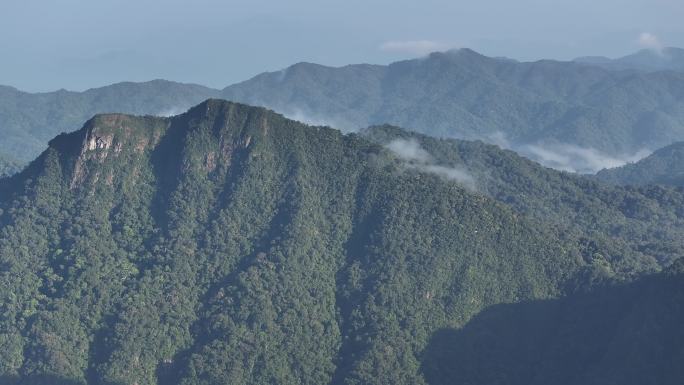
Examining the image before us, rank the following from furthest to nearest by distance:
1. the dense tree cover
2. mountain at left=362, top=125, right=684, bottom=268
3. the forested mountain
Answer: mountain at left=362, top=125, right=684, bottom=268, the forested mountain, the dense tree cover

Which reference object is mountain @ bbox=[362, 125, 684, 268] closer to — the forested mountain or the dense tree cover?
the forested mountain

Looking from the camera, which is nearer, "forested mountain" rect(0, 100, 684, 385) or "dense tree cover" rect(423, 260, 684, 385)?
"dense tree cover" rect(423, 260, 684, 385)

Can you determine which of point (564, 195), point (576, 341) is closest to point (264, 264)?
point (576, 341)

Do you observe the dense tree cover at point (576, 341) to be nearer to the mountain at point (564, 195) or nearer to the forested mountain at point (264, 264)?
the forested mountain at point (264, 264)

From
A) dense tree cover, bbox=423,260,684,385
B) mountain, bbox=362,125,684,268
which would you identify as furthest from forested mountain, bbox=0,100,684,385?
mountain, bbox=362,125,684,268

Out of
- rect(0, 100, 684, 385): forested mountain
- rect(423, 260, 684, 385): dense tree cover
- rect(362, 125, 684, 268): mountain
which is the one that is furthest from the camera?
→ rect(362, 125, 684, 268): mountain

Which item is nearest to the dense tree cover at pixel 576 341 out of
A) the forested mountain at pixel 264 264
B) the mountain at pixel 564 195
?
the forested mountain at pixel 264 264

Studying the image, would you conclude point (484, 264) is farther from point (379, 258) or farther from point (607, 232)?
point (607, 232)

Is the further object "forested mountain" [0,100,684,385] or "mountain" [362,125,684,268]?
"mountain" [362,125,684,268]

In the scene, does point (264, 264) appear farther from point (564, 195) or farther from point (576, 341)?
point (564, 195)
